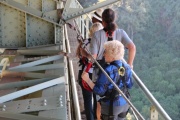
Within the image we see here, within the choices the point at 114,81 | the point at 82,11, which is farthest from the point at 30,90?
the point at 82,11

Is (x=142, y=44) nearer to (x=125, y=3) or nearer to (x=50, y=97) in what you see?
(x=125, y=3)

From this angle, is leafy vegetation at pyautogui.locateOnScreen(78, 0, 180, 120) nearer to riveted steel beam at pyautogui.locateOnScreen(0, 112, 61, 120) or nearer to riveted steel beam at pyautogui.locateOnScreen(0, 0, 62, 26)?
riveted steel beam at pyautogui.locateOnScreen(0, 0, 62, 26)

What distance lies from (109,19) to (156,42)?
37.3m

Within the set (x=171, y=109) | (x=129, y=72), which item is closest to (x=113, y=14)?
(x=129, y=72)

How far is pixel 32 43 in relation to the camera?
21.9ft

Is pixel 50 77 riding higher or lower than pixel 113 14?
lower

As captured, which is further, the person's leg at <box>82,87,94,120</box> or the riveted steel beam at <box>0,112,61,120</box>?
the person's leg at <box>82,87,94,120</box>

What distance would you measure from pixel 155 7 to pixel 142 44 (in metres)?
6.36

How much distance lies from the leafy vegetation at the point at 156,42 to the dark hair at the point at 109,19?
25863 millimetres

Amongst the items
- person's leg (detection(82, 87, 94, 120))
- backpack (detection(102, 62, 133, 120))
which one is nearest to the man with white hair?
backpack (detection(102, 62, 133, 120))

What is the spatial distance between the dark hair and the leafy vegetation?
84.9 ft

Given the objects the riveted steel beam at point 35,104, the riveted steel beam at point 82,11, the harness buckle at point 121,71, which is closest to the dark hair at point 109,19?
the harness buckle at point 121,71

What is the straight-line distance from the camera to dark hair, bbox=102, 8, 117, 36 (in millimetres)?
3489

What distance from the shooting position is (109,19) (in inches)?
138
